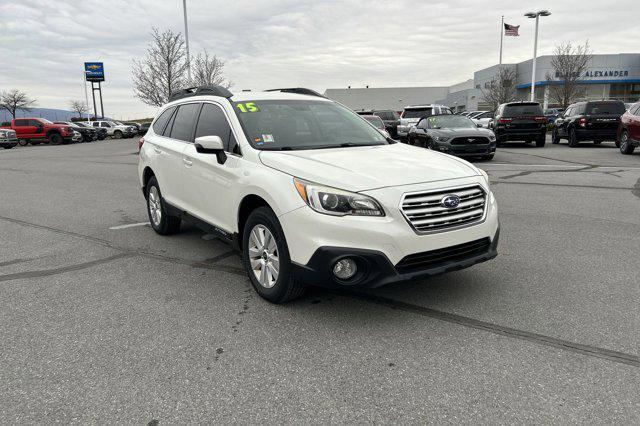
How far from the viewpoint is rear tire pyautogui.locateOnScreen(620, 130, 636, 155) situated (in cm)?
1573

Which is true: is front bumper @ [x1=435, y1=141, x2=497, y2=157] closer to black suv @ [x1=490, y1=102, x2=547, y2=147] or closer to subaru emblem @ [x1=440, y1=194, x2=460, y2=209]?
black suv @ [x1=490, y1=102, x2=547, y2=147]

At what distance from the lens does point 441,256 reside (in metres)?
3.62

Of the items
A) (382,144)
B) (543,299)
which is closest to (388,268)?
(543,299)

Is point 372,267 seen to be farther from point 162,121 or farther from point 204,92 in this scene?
point 162,121

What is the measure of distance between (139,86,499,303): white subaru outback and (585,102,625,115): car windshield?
1673cm

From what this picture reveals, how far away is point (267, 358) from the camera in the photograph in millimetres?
3191

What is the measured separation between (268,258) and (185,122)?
2490 mm

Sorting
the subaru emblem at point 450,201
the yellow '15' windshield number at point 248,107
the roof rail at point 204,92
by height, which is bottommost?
the subaru emblem at point 450,201

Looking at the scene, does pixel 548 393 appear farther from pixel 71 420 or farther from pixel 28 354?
pixel 28 354

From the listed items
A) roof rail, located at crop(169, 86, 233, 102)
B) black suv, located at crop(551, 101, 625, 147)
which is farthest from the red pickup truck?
roof rail, located at crop(169, 86, 233, 102)

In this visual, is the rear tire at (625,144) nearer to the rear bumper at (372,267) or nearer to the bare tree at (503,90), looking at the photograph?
the rear bumper at (372,267)

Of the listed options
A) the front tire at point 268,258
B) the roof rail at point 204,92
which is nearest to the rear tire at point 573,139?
the roof rail at point 204,92

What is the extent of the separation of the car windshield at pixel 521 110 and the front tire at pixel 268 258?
57.7 feet

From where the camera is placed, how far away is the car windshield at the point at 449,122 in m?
14.7
